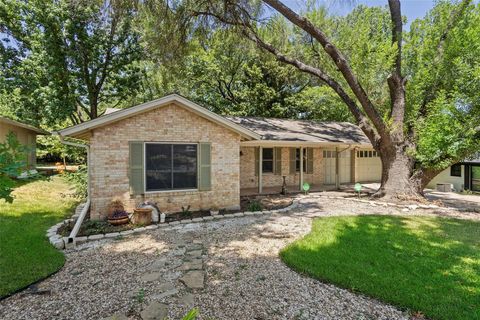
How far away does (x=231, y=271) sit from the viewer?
434cm

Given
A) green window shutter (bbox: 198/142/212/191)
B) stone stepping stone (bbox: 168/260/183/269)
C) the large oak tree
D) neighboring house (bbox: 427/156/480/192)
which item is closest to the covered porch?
the large oak tree

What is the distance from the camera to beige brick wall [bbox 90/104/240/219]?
7.02 metres

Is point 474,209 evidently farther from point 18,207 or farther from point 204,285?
point 18,207

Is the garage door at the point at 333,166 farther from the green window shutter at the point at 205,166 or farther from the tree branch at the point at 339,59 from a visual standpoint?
the green window shutter at the point at 205,166

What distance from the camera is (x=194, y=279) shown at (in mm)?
4074

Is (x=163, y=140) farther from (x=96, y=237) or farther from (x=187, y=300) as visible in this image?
(x=187, y=300)

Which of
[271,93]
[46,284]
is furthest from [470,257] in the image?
[271,93]

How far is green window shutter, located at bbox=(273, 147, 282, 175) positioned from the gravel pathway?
7.20 m

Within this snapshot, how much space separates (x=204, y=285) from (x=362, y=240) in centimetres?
374

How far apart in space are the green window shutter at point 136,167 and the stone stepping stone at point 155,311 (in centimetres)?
450

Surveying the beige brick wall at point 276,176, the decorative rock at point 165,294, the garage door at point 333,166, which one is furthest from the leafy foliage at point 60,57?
the decorative rock at point 165,294

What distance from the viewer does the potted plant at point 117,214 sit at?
6.77m

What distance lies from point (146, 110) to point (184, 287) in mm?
5246

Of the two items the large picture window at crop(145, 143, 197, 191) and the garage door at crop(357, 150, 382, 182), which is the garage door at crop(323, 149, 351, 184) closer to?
the garage door at crop(357, 150, 382, 182)
